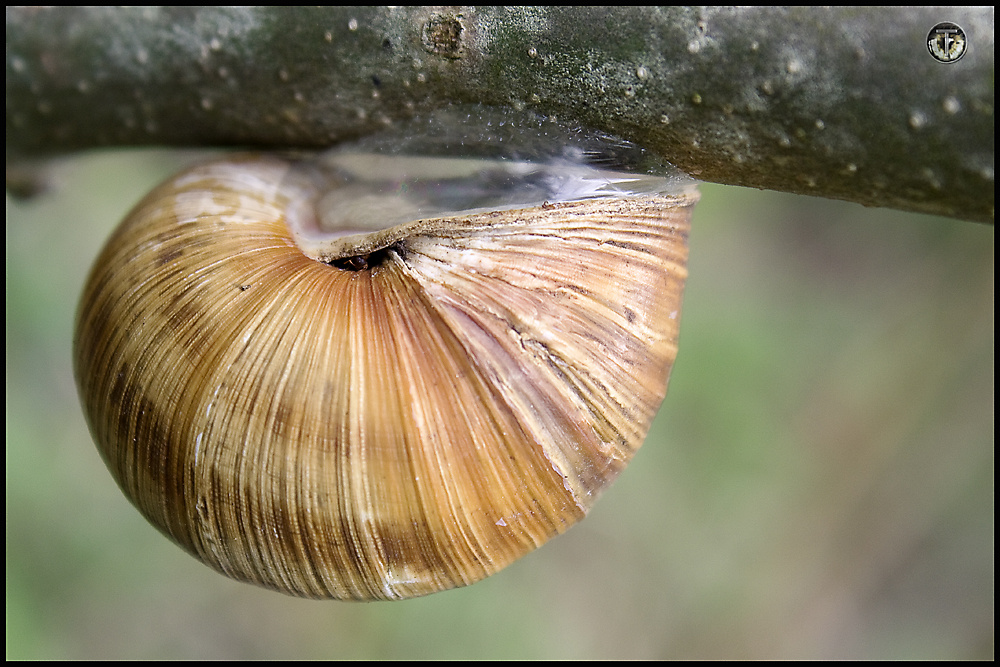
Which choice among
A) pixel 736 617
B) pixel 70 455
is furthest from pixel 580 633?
pixel 70 455

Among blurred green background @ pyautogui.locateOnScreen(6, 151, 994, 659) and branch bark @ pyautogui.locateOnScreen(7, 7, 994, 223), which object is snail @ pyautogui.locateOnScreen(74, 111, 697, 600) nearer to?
branch bark @ pyautogui.locateOnScreen(7, 7, 994, 223)

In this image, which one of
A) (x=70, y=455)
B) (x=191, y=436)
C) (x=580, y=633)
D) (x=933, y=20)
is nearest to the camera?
(x=933, y=20)

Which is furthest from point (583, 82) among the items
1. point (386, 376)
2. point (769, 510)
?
point (769, 510)

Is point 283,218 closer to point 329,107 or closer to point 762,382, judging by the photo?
point 329,107

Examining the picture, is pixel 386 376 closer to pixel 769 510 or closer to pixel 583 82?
pixel 583 82

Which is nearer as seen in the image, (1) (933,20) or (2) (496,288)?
(1) (933,20)

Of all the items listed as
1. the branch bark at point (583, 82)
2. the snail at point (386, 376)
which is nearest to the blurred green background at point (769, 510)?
the branch bark at point (583, 82)

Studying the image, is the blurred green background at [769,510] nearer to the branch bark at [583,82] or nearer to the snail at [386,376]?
the branch bark at [583,82]
